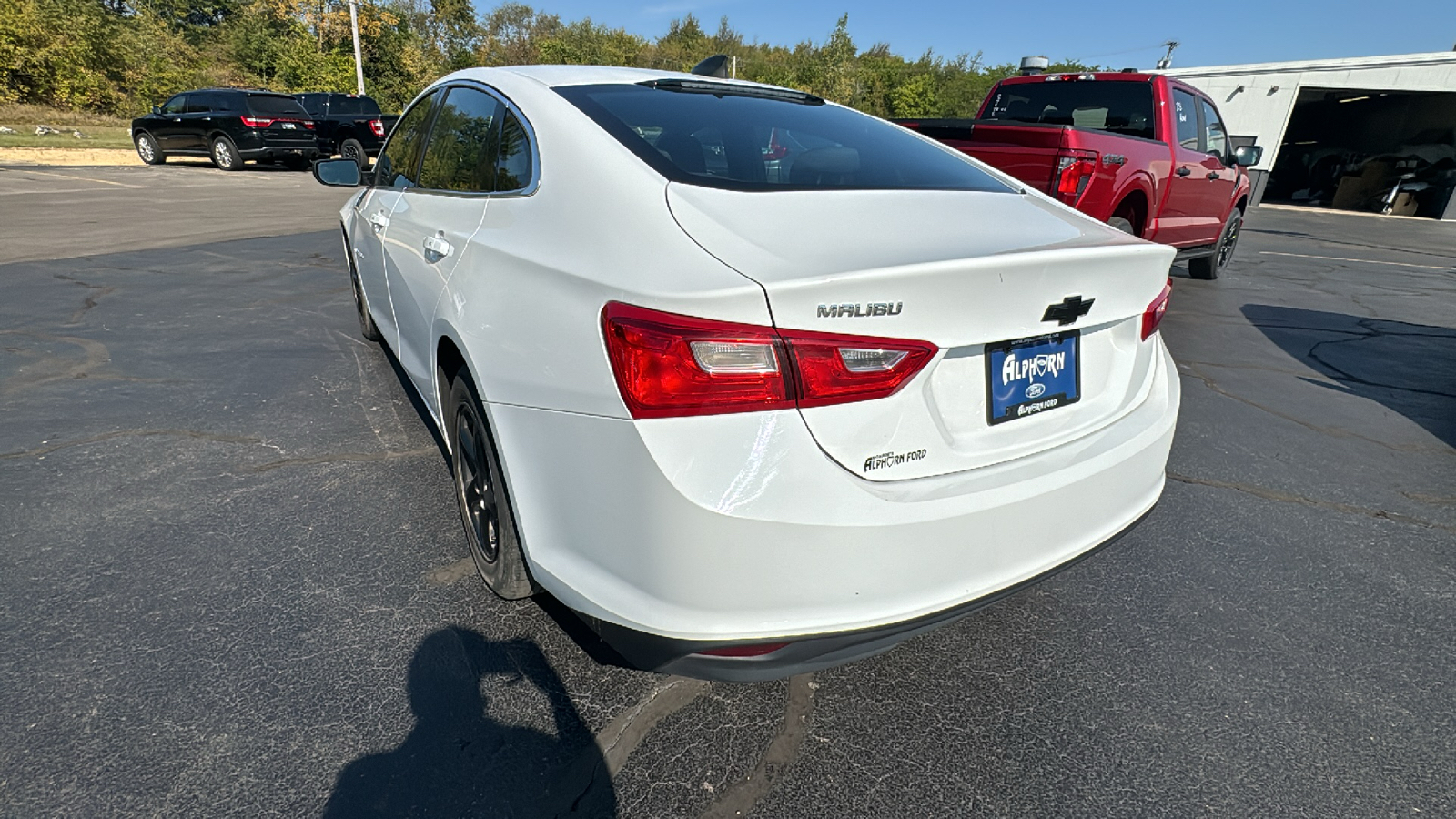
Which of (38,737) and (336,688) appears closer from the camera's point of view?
(38,737)

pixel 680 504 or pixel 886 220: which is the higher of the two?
pixel 886 220

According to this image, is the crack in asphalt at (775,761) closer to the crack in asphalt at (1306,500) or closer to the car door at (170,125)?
the crack in asphalt at (1306,500)

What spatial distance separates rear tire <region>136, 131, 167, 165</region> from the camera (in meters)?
17.7

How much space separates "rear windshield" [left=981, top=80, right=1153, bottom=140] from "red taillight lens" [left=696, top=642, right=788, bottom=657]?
639 cm

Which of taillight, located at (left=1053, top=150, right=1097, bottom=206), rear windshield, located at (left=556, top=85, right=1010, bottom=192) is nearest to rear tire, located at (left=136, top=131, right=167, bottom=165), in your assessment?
taillight, located at (left=1053, top=150, right=1097, bottom=206)

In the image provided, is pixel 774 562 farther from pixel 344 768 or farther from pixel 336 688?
pixel 336 688

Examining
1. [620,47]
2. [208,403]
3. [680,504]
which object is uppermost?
[620,47]

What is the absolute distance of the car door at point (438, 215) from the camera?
2.29 m

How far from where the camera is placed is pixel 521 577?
2098mm

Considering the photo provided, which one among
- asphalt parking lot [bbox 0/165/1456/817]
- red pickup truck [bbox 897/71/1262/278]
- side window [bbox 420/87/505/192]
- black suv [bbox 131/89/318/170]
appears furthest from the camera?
black suv [bbox 131/89/318/170]

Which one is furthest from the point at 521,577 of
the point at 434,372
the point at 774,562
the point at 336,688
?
the point at 774,562

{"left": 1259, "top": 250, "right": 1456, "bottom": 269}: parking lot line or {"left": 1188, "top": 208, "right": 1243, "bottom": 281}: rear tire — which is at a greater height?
{"left": 1188, "top": 208, "right": 1243, "bottom": 281}: rear tire

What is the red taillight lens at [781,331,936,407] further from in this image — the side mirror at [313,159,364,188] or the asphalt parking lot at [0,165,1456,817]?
the side mirror at [313,159,364,188]

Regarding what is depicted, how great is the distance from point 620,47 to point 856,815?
59.9 metres
